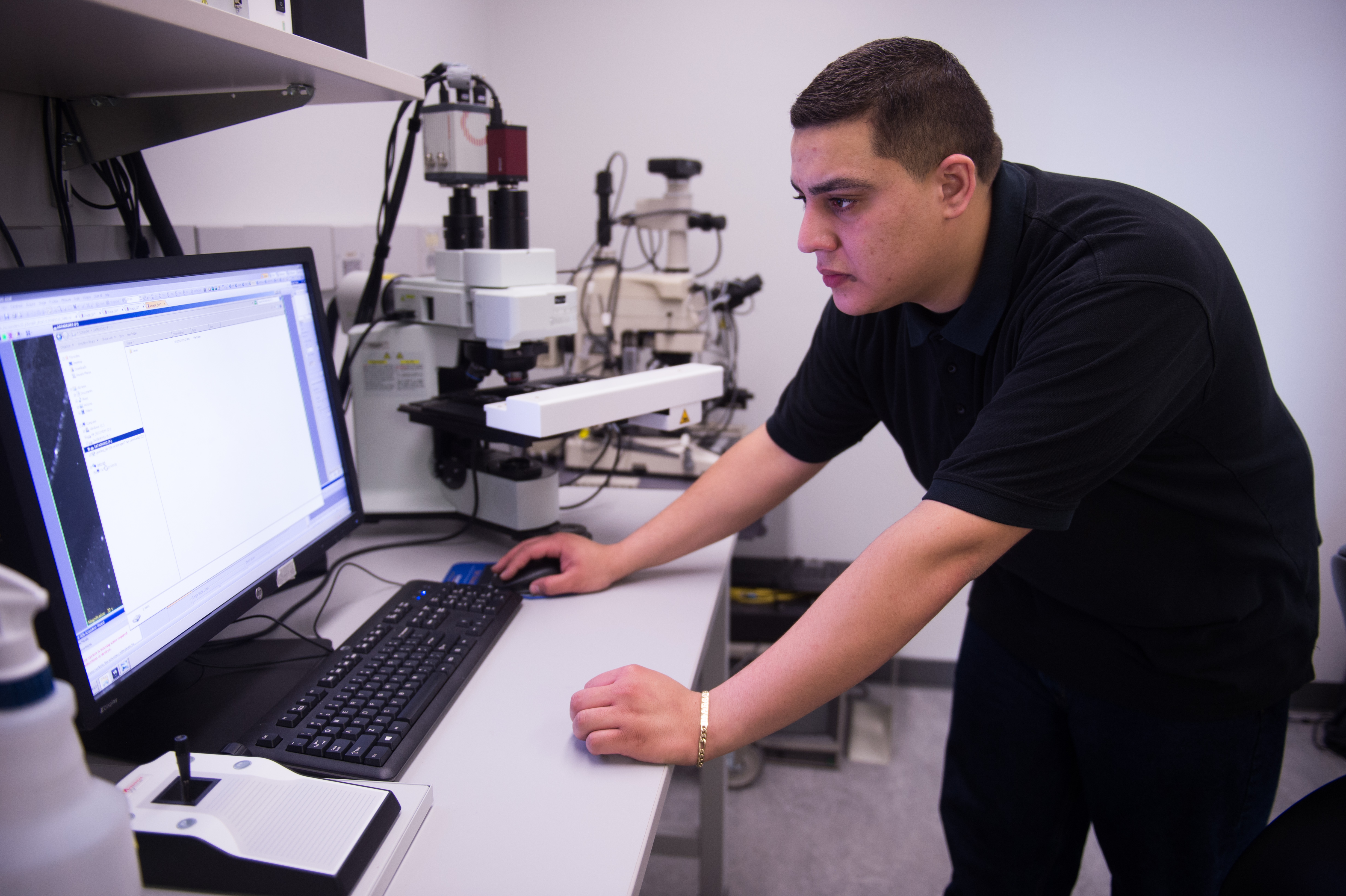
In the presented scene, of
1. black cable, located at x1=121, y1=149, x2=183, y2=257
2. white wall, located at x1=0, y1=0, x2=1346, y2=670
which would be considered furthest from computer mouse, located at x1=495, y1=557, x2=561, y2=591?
white wall, located at x1=0, y1=0, x2=1346, y2=670

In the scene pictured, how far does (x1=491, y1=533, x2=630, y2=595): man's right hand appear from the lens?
1.07 meters

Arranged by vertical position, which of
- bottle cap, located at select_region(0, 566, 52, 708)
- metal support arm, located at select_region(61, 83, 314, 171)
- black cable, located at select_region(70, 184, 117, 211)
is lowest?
bottle cap, located at select_region(0, 566, 52, 708)

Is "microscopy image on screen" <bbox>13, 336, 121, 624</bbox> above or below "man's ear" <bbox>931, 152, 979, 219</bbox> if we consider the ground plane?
below

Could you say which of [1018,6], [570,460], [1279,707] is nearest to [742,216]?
[1018,6]

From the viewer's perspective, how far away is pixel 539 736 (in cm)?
77

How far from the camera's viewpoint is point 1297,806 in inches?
32.2

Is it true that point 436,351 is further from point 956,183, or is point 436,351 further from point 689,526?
point 956,183

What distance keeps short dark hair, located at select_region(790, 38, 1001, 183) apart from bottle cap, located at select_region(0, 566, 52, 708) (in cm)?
77

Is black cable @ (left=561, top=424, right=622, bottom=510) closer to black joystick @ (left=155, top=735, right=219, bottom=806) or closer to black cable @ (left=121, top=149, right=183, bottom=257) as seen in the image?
black cable @ (left=121, top=149, right=183, bottom=257)

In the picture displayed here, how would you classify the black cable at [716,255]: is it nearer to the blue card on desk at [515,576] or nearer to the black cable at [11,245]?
the blue card on desk at [515,576]

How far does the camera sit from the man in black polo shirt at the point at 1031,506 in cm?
74

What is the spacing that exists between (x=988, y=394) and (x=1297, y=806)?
510 millimetres

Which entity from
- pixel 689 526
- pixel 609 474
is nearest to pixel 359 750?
pixel 689 526

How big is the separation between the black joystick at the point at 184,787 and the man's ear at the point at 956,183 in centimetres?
84
